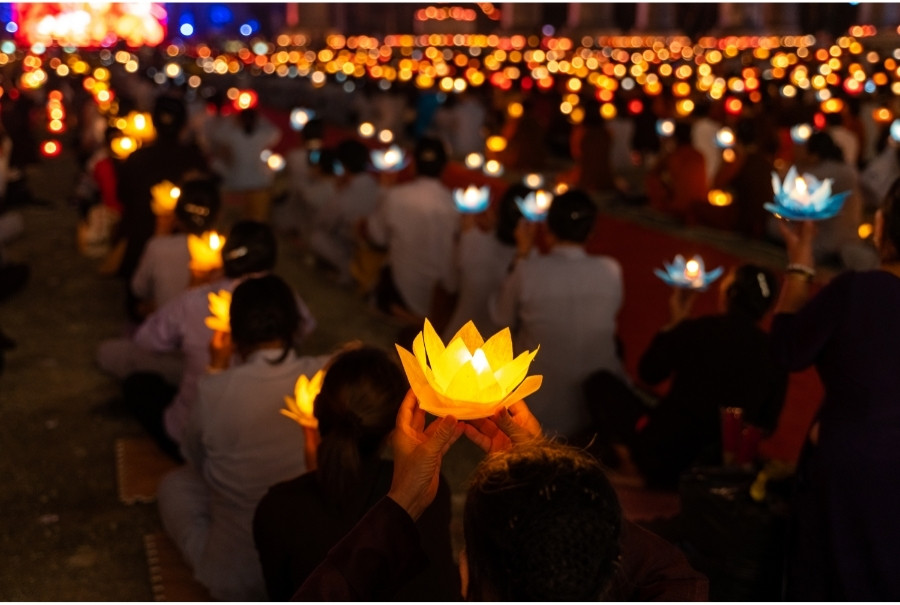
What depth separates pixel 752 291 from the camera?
3.49 meters

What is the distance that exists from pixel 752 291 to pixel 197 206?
233 centimetres

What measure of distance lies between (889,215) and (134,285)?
3525 millimetres

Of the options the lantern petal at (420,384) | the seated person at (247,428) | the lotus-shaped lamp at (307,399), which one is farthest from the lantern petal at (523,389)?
the seated person at (247,428)

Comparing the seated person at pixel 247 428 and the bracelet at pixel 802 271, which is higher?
the bracelet at pixel 802 271

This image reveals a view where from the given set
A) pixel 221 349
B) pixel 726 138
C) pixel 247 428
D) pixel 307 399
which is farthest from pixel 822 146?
pixel 307 399

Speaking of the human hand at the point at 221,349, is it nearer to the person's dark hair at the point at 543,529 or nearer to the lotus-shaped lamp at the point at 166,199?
the lotus-shaped lamp at the point at 166,199

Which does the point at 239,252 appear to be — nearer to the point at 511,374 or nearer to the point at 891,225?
the point at 891,225

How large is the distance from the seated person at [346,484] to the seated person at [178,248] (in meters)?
2.47

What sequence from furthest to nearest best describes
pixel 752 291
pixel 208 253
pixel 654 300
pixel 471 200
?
pixel 654 300 → pixel 471 200 → pixel 208 253 → pixel 752 291

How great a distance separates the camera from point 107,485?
4.06 m

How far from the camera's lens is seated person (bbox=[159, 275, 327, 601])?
9.81 ft

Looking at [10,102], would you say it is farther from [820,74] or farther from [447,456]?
[820,74]

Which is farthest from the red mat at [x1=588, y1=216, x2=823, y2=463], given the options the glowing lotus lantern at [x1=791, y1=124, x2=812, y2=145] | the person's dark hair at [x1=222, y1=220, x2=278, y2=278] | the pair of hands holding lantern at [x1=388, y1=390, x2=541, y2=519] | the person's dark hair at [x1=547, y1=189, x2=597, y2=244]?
the pair of hands holding lantern at [x1=388, y1=390, x2=541, y2=519]

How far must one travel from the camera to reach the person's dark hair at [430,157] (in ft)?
19.6
